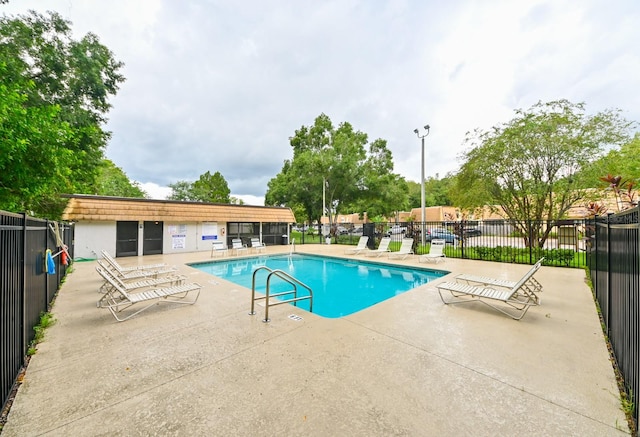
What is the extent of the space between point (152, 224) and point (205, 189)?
86.6 ft

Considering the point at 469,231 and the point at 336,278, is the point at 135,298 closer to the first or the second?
the point at 336,278

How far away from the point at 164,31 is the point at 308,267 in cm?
1097

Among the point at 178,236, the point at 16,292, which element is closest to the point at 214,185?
the point at 178,236

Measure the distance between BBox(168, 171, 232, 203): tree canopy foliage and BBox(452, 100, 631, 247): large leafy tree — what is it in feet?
120

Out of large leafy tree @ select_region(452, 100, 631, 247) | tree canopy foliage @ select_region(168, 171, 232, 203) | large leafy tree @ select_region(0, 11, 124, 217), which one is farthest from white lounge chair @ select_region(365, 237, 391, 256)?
tree canopy foliage @ select_region(168, 171, 232, 203)

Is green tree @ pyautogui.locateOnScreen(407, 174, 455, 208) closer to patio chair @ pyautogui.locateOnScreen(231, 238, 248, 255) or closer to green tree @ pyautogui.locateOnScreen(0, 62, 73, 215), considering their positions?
patio chair @ pyautogui.locateOnScreen(231, 238, 248, 255)

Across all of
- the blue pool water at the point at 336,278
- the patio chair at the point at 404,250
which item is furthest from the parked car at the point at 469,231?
the blue pool water at the point at 336,278

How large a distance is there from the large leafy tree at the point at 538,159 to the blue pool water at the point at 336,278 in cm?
618

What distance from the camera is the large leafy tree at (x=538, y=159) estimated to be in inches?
392

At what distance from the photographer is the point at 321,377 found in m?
2.59

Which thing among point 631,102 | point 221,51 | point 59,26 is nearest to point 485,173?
point 631,102

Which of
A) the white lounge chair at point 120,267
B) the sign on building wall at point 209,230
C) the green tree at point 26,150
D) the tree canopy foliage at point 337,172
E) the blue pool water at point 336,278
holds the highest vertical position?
the tree canopy foliage at point 337,172

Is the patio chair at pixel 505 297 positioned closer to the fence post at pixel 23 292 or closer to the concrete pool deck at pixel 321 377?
the concrete pool deck at pixel 321 377

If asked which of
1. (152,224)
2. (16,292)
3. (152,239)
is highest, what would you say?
(152,224)
